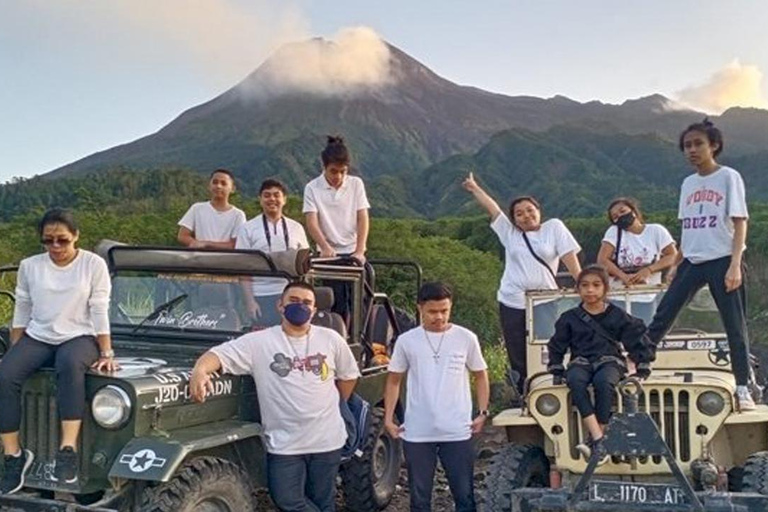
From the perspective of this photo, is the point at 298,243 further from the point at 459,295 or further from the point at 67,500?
the point at 459,295

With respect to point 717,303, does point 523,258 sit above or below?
above

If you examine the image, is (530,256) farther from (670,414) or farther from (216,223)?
(216,223)

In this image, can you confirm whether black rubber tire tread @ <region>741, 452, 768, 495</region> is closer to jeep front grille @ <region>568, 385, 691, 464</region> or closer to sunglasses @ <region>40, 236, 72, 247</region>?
jeep front grille @ <region>568, 385, 691, 464</region>

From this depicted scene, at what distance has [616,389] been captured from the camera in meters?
5.84

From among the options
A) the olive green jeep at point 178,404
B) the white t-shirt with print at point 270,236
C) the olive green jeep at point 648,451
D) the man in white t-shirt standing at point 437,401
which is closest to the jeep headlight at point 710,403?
the olive green jeep at point 648,451

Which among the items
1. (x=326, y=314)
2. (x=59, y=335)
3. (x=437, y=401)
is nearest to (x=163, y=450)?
(x=59, y=335)

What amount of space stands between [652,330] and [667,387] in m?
1.00

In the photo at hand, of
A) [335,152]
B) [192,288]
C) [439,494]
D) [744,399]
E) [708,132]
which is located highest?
[335,152]

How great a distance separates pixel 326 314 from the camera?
6.81m

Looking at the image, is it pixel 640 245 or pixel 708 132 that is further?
pixel 640 245

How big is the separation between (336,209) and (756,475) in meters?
3.75

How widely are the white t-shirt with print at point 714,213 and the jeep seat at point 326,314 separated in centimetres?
234

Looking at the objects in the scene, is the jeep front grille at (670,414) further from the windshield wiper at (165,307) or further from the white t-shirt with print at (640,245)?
the windshield wiper at (165,307)

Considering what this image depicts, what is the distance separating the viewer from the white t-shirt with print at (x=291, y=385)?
573 cm
